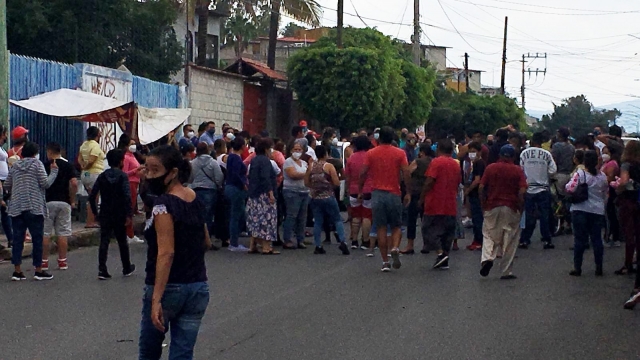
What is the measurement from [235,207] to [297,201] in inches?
40.5

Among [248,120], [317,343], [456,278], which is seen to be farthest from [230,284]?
[248,120]

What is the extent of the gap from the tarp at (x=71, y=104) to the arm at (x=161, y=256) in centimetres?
1313

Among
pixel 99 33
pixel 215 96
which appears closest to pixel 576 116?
pixel 215 96

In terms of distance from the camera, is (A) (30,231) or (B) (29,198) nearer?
(B) (29,198)

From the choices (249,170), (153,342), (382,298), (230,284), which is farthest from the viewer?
(249,170)

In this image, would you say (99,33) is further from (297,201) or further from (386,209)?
(386,209)

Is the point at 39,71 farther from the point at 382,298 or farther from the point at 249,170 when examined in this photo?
the point at 382,298

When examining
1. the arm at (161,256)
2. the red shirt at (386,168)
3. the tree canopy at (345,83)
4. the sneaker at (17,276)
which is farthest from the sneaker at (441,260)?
the tree canopy at (345,83)

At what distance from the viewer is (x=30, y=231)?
12.5 metres

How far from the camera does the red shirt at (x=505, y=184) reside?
12.8 m

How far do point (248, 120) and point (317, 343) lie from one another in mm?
28632

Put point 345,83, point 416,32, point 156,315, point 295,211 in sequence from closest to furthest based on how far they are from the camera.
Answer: point 156,315 → point 295,211 → point 345,83 → point 416,32

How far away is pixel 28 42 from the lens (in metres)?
28.6

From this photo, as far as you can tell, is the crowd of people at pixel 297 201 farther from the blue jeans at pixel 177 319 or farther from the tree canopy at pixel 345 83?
the tree canopy at pixel 345 83
